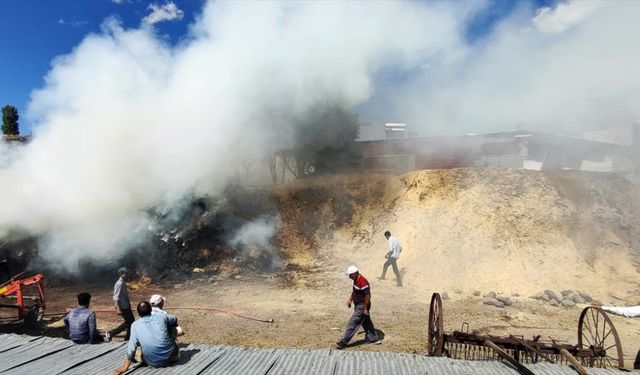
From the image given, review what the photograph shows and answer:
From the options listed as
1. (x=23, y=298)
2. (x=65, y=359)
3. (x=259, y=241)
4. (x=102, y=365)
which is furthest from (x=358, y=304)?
(x=259, y=241)

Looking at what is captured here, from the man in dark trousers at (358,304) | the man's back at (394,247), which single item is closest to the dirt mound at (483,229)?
the man's back at (394,247)

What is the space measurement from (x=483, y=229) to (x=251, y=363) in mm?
10487

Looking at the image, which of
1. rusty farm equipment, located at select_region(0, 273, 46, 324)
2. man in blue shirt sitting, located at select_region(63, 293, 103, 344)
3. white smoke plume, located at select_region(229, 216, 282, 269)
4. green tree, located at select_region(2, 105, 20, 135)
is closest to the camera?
man in blue shirt sitting, located at select_region(63, 293, 103, 344)

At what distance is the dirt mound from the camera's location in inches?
445

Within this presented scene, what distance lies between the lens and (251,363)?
13.0 ft

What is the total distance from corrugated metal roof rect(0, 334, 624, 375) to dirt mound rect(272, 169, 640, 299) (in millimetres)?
7158

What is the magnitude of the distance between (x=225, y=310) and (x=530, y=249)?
877 centimetres

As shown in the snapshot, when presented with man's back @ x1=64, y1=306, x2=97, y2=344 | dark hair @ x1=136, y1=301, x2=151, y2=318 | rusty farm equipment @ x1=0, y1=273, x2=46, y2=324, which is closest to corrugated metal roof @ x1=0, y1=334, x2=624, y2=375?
dark hair @ x1=136, y1=301, x2=151, y2=318

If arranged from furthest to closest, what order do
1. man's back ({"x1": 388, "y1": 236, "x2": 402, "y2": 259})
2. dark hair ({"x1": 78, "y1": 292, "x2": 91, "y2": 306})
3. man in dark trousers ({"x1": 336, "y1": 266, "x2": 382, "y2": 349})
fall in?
1. man's back ({"x1": 388, "y1": 236, "x2": 402, "y2": 259})
2. man in dark trousers ({"x1": 336, "y1": 266, "x2": 382, "y2": 349})
3. dark hair ({"x1": 78, "y1": 292, "x2": 91, "y2": 306})

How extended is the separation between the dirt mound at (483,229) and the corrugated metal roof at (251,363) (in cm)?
716

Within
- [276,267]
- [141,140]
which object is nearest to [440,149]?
[276,267]

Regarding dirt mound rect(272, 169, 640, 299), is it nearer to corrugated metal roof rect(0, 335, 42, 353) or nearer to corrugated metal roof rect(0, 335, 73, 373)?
corrugated metal roof rect(0, 335, 73, 373)

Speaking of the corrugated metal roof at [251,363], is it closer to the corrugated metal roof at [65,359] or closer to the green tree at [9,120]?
the corrugated metal roof at [65,359]

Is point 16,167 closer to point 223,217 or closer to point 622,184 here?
point 223,217
